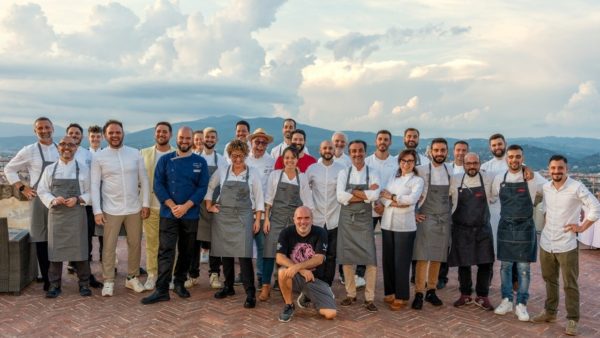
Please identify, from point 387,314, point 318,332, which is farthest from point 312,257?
point 387,314

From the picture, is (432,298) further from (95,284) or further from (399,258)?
(95,284)

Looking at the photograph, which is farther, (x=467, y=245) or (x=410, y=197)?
(x=467, y=245)

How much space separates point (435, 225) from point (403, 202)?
59cm

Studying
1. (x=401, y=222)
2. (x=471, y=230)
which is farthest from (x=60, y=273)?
(x=471, y=230)

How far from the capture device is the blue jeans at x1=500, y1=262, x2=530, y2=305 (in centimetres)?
498

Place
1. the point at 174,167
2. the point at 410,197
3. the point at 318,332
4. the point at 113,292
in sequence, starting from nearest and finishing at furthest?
the point at 318,332 → the point at 410,197 → the point at 174,167 → the point at 113,292

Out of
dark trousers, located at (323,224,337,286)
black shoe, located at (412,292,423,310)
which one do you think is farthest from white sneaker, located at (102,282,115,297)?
black shoe, located at (412,292,423,310)

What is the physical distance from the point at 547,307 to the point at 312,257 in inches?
99.6

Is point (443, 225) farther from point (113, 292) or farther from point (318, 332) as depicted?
point (113, 292)

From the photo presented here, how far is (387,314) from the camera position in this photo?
507 cm

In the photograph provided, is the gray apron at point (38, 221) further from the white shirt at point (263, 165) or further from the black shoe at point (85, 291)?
the white shirt at point (263, 165)

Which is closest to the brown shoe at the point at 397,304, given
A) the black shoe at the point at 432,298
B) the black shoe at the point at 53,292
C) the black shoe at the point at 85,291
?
the black shoe at the point at 432,298

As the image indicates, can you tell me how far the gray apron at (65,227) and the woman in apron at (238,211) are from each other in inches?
60.9

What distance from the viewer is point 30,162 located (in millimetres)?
5637
